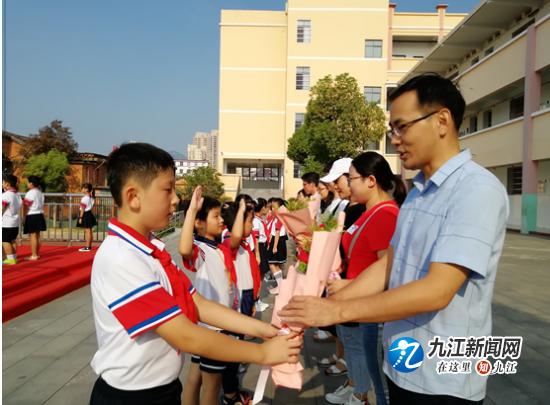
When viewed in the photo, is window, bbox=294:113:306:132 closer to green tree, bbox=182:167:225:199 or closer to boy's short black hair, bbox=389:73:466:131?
green tree, bbox=182:167:225:199

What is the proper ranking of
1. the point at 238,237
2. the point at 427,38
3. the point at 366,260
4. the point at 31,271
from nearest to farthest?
1. the point at 366,260
2. the point at 238,237
3. the point at 31,271
4. the point at 427,38

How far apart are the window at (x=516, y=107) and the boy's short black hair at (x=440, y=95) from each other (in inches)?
793

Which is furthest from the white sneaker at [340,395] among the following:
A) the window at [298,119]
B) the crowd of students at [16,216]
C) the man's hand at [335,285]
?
the window at [298,119]

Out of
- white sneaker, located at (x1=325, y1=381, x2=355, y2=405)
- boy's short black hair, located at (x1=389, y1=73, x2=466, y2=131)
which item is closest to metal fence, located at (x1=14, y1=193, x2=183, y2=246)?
white sneaker, located at (x1=325, y1=381, x2=355, y2=405)

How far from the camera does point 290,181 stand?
35.2 meters

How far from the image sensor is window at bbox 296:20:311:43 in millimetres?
34291

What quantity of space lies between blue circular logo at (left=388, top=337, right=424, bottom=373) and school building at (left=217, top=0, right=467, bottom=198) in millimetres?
32215

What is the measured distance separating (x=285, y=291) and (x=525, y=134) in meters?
16.9

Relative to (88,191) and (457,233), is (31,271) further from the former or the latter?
(457,233)

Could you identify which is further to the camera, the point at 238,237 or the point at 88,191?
the point at 88,191

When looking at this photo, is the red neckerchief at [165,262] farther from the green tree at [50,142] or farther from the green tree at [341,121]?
the green tree at [50,142]

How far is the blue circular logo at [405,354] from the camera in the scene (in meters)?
1.63

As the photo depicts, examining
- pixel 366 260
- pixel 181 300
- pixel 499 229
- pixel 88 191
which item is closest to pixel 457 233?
pixel 499 229

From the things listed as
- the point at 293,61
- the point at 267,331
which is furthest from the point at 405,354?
the point at 293,61
